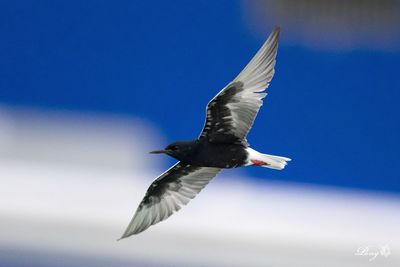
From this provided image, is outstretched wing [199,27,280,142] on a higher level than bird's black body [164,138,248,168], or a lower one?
higher

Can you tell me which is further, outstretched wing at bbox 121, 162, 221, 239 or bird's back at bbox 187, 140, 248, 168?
outstretched wing at bbox 121, 162, 221, 239

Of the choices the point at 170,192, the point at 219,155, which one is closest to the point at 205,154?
the point at 219,155

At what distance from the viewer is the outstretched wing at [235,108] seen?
1911mm

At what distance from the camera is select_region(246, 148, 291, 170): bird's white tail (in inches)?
74.1

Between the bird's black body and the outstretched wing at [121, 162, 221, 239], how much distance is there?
184 mm

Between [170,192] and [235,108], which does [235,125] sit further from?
[170,192]

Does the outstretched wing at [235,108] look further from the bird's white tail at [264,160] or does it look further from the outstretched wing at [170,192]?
the outstretched wing at [170,192]

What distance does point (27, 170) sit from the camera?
11.3ft

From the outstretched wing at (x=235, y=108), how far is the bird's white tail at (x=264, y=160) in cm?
5

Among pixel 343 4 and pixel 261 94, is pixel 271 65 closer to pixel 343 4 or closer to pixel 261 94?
pixel 261 94

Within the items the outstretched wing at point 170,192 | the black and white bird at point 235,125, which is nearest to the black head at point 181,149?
the black and white bird at point 235,125

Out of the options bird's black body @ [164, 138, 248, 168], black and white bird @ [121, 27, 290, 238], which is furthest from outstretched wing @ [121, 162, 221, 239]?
bird's black body @ [164, 138, 248, 168]

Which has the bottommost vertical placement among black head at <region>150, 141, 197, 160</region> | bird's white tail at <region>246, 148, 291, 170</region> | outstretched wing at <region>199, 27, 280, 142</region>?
bird's white tail at <region>246, 148, 291, 170</region>

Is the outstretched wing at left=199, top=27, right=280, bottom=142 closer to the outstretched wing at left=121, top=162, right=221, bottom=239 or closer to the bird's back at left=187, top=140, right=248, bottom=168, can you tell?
the bird's back at left=187, top=140, right=248, bottom=168
